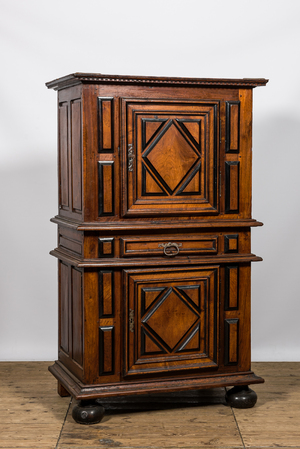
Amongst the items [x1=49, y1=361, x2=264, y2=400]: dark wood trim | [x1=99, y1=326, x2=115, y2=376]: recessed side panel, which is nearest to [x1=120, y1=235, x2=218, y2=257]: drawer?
[x1=99, y1=326, x2=115, y2=376]: recessed side panel

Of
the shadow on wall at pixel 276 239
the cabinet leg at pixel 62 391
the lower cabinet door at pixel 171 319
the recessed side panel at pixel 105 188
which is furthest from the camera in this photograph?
the shadow on wall at pixel 276 239

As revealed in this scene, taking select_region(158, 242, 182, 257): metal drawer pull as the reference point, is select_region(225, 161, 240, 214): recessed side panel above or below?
above

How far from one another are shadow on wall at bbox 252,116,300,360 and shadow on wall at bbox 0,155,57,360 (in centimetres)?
149

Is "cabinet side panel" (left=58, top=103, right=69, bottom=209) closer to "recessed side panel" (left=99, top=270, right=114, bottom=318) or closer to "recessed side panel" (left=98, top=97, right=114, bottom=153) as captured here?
"recessed side panel" (left=98, top=97, right=114, bottom=153)

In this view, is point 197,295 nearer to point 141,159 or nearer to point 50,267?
point 141,159

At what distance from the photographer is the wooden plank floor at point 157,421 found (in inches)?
141

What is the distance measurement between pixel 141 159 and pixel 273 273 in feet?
6.13

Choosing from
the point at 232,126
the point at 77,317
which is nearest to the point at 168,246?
the point at 77,317

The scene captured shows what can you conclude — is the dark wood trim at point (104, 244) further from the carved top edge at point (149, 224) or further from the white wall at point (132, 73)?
the white wall at point (132, 73)

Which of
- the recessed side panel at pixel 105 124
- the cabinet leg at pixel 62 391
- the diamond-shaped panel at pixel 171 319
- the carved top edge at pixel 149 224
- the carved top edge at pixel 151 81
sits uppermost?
the carved top edge at pixel 151 81

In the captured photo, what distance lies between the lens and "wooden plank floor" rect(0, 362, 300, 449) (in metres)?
3.59

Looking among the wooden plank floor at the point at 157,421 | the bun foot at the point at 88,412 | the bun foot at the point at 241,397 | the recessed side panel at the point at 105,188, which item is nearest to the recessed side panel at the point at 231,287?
the bun foot at the point at 241,397

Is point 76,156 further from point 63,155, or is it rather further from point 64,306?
point 64,306

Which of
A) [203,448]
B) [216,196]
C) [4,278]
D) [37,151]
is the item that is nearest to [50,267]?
[4,278]
